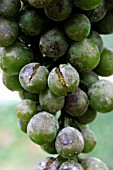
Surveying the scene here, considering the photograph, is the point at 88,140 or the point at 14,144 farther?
the point at 14,144

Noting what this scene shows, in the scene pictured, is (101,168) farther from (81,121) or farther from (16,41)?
(16,41)

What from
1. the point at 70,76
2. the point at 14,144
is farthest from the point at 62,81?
the point at 14,144

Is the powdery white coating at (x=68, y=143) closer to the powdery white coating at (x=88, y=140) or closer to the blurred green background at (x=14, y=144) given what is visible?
the powdery white coating at (x=88, y=140)

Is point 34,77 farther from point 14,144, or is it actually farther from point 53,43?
point 14,144

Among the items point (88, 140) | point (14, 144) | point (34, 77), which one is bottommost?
point (14, 144)

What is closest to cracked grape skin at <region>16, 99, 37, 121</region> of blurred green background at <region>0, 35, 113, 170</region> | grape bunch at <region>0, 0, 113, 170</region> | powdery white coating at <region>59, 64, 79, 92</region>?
grape bunch at <region>0, 0, 113, 170</region>

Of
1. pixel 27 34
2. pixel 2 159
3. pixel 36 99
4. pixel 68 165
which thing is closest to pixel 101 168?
pixel 68 165

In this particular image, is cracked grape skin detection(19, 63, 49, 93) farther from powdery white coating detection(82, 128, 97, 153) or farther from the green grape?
powdery white coating detection(82, 128, 97, 153)
